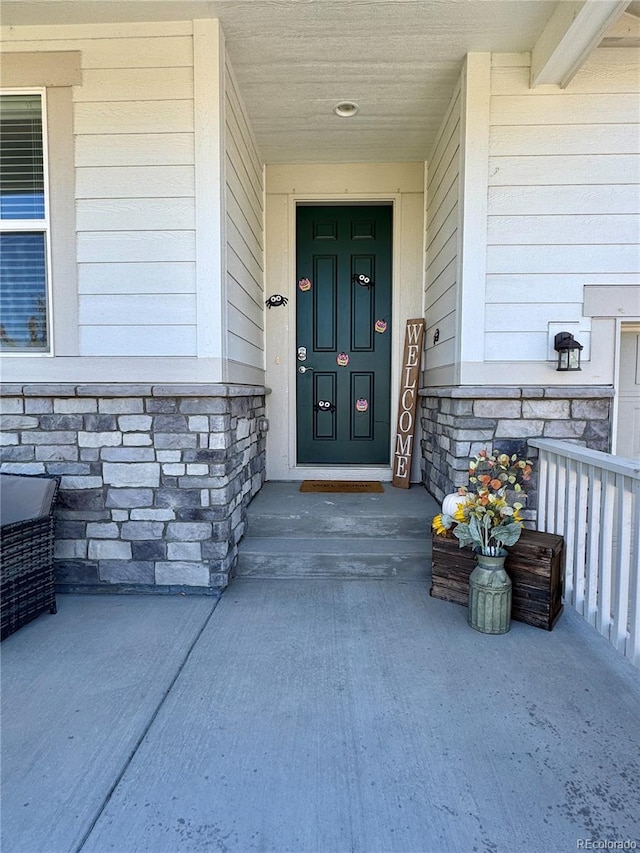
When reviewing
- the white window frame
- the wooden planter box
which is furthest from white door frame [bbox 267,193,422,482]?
the white window frame

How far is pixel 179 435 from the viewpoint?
2.76m

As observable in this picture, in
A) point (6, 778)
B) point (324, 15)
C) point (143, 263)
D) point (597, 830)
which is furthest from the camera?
point (143, 263)

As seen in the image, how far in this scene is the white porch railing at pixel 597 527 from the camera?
207 centimetres

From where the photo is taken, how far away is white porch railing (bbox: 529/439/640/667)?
2066 mm

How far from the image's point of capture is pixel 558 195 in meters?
2.89

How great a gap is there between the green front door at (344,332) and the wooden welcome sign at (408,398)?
16 centimetres

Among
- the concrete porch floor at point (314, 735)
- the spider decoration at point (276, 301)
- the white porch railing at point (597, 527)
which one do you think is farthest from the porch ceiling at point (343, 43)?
the concrete porch floor at point (314, 735)

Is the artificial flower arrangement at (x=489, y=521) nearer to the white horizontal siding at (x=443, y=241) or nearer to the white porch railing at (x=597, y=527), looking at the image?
the white porch railing at (x=597, y=527)

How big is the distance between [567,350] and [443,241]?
3.95 feet

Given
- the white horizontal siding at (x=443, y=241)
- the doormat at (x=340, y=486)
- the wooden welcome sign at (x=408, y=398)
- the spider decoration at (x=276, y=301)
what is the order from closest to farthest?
the white horizontal siding at (x=443, y=241) → the doormat at (x=340, y=486) → the wooden welcome sign at (x=408, y=398) → the spider decoration at (x=276, y=301)

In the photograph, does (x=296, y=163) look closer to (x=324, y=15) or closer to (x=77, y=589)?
(x=324, y=15)

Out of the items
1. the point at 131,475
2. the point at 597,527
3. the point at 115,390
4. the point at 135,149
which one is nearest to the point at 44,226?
the point at 135,149

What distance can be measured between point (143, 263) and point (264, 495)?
1848 mm

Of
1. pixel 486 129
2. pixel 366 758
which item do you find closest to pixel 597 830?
pixel 366 758
